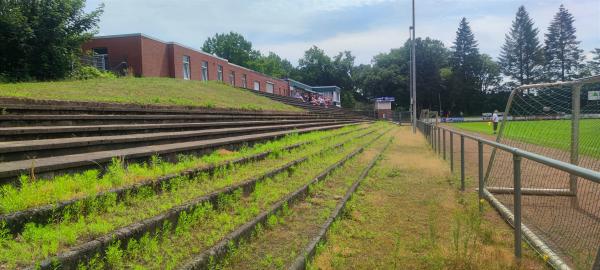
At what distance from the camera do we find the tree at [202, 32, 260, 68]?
83.9 m

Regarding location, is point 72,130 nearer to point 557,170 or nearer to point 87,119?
point 87,119

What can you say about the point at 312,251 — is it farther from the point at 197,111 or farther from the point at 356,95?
the point at 356,95

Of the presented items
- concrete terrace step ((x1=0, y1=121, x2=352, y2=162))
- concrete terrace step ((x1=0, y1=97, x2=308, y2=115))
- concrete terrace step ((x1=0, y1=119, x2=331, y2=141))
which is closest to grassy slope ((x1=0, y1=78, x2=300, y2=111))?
concrete terrace step ((x1=0, y1=97, x2=308, y2=115))

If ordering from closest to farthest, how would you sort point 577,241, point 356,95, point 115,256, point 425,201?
point 115,256 < point 577,241 < point 425,201 < point 356,95

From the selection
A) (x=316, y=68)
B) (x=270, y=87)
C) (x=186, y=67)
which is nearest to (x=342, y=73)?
(x=316, y=68)

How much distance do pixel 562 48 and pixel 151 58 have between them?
71.4m

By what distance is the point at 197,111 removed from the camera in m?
12.1

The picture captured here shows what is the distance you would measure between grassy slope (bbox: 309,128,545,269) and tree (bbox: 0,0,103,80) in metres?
15.3

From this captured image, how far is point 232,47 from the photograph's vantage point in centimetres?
8388

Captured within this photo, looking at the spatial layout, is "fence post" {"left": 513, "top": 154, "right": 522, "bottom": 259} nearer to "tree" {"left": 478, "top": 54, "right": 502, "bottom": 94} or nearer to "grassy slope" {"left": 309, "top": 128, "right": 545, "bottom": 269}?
"grassy slope" {"left": 309, "top": 128, "right": 545, "bottom": 269}

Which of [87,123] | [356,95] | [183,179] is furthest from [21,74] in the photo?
[356,95]

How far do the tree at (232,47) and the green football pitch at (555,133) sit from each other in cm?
7666

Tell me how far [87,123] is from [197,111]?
15.3 ft

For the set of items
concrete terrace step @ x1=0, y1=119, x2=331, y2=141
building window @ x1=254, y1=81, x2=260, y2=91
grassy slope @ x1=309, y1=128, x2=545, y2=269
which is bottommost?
grassy slope @ x1=309, y1=128, x2=545, y2=269
